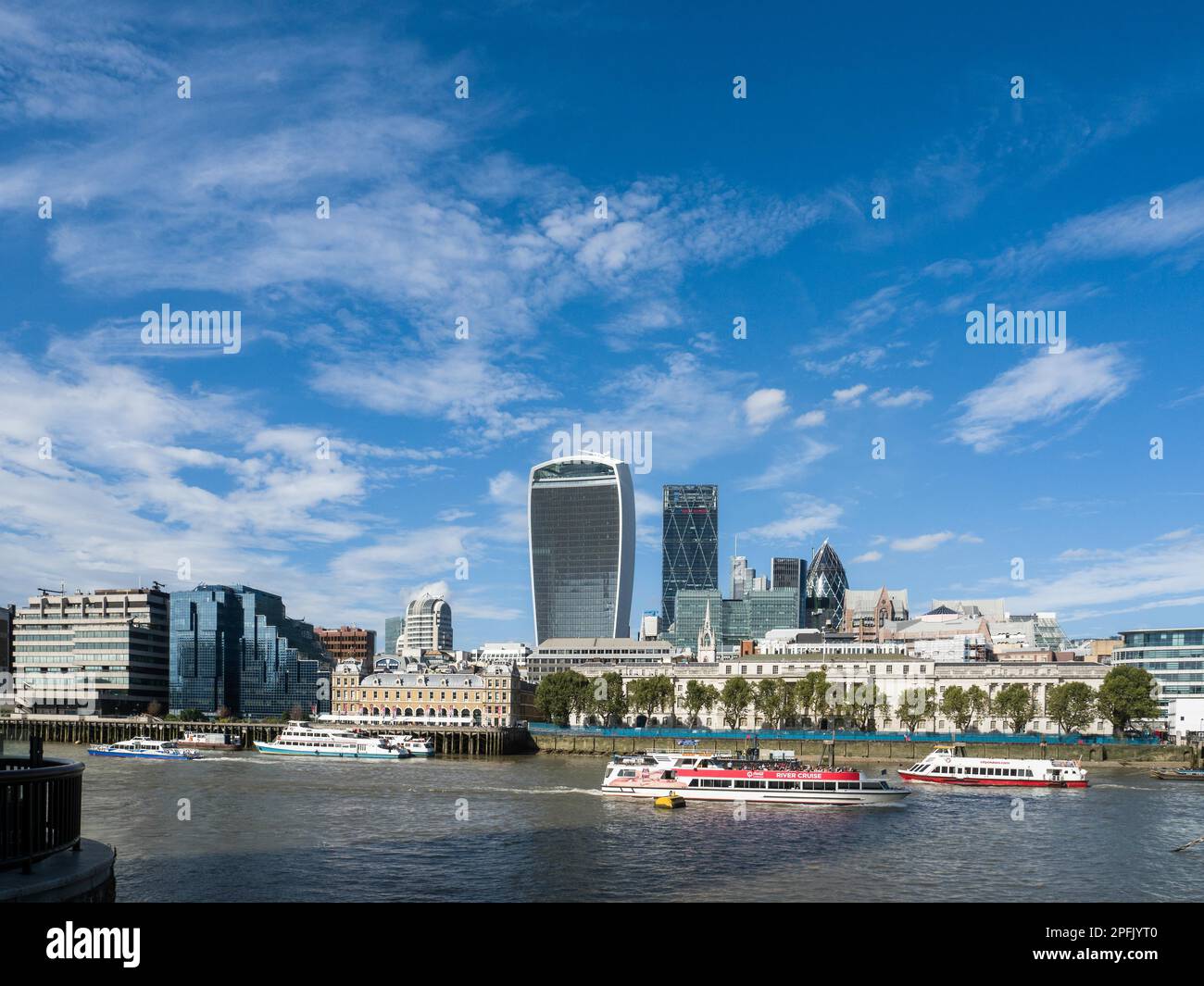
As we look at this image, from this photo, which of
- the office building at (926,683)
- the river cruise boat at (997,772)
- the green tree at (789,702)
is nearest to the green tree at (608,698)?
the office building at (926,683)

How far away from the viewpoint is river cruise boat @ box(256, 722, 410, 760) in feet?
485

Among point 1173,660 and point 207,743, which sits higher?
point 1173,660

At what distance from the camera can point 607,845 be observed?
62906 mm

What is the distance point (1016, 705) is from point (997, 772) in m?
57.3

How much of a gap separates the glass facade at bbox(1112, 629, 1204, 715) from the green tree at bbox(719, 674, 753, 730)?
6135 cm

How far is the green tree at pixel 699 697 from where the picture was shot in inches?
7274

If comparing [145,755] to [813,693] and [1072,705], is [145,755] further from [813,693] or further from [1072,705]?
[1072,705]

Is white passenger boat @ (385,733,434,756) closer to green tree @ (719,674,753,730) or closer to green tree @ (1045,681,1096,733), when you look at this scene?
green tree @ (719,674,753,730)

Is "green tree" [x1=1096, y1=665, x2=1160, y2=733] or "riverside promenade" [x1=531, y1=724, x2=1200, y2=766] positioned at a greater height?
"green tree" [x1=1096, y1=665, x2=1160, y2=733]

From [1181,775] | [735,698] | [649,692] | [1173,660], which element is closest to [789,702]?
[735,698]

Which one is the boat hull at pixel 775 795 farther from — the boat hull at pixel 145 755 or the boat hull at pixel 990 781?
the boat hull at pixel 145 755

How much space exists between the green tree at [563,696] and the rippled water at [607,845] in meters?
84.6

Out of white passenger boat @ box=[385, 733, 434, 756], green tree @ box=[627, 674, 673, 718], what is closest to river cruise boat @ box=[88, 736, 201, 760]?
white passenger boat @ box=[385, 733, 434, 756]
